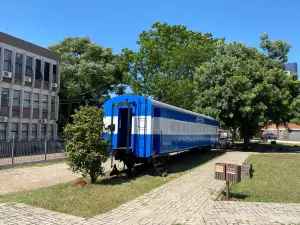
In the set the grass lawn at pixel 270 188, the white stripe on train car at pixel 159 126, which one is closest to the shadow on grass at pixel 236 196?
the grass lawn at pixel 270 188

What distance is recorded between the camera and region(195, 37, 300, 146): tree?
29.5m

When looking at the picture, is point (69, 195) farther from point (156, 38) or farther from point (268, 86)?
point (156, 38)

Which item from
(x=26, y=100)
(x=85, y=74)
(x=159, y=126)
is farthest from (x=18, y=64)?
(x=159, y=126)

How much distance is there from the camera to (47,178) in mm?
13422

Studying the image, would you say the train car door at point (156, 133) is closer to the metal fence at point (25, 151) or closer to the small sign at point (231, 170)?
the small sign at point (231, 170)

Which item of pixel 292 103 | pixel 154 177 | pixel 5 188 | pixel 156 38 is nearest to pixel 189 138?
pixel 154 177

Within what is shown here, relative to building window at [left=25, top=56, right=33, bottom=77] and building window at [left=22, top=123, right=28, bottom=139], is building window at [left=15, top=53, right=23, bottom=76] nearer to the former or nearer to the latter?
building window at [left=25, top=56, right=33, bottom=77]

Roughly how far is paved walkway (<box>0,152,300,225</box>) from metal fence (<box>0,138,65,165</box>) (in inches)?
379

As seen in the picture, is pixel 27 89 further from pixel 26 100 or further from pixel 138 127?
pixel 138 127

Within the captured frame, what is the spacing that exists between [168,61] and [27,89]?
50.0 ft

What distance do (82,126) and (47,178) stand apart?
3706 mm

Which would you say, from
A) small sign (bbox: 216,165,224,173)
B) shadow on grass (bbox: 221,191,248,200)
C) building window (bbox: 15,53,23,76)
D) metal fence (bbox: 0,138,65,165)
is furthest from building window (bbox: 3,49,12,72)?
shadow on grass (bbox: 221,191,248,200)

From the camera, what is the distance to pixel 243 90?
29.8 metres

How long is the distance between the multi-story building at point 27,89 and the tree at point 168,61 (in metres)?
9.88
